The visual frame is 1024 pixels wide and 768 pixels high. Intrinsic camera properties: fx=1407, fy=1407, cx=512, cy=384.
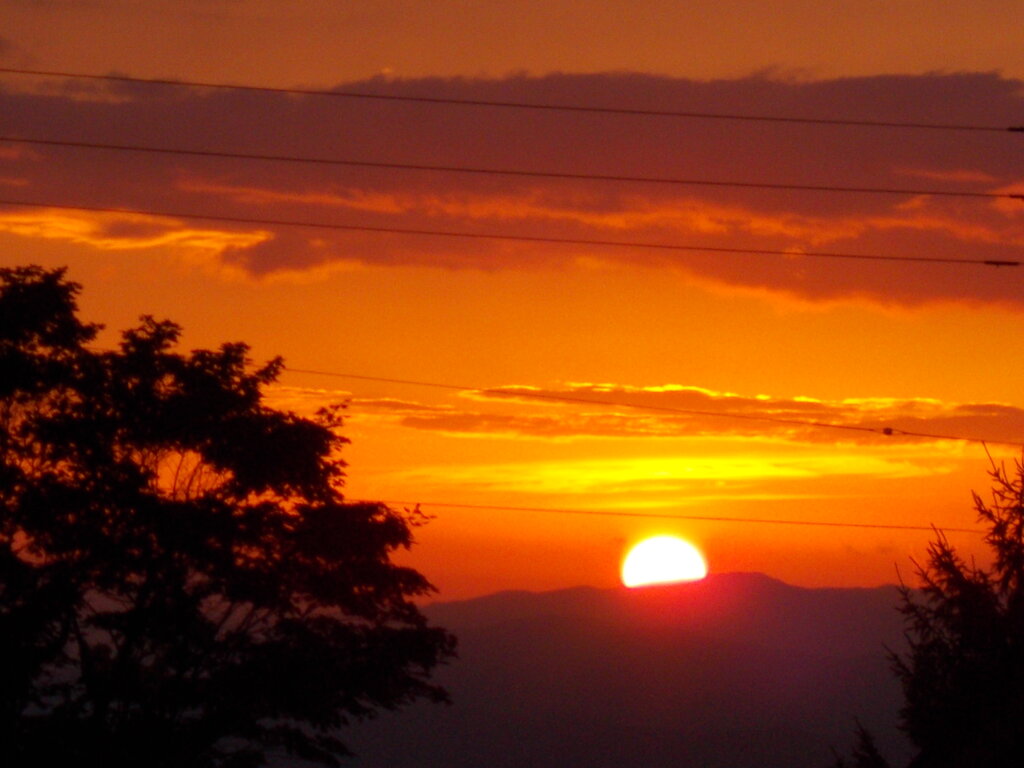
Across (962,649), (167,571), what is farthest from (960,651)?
(167,571)

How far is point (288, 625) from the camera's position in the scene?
30.0 m

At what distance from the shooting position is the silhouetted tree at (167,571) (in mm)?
28312

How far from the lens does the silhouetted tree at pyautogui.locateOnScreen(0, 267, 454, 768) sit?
92.9 ft

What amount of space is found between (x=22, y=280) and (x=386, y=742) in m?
147

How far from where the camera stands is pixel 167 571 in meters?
29.1

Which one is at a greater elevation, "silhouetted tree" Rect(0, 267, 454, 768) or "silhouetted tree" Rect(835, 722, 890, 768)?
"silhouetted tree" Rect(0, 267, 454, 768)

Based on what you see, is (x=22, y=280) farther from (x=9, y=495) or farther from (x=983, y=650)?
(x=983, y=650)

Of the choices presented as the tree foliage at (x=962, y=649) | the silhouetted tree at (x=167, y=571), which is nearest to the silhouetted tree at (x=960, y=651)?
the tree foliage at (x=962, y=649)

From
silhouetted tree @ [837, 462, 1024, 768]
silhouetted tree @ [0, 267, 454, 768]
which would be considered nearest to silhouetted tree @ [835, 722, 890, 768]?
silhouetted tree @ [837, 462, 1024, 768]

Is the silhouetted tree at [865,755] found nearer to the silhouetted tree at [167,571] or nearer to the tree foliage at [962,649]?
the tree foliage at [962,649]

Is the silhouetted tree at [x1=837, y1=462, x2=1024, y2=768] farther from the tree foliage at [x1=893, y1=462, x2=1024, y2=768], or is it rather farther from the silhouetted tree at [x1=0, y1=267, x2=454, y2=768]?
the silhouetted tree at [x1=0, y1=267, x2=454, y2=768]

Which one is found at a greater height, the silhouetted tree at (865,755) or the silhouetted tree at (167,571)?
the silhouetted tree at (167,571)

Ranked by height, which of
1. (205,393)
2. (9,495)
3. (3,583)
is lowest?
(3,583)

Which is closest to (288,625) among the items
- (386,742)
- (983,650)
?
(983,650)
